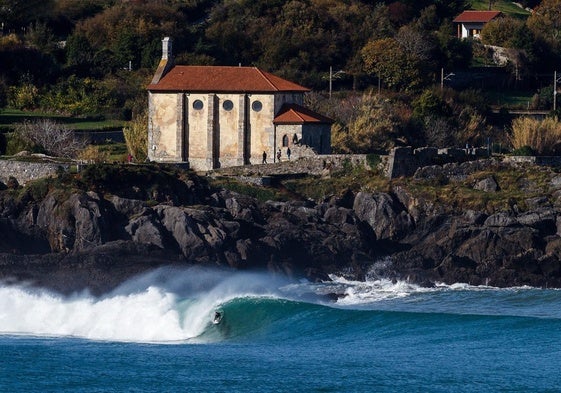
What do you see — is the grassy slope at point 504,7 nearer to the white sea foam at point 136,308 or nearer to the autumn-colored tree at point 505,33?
the autumn-colored tree at point 505,33

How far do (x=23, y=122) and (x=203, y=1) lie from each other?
1283 inches

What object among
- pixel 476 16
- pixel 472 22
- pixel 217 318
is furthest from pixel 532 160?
pixel 476 16

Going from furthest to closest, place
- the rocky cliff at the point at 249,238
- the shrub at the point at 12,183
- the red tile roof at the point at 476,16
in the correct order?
1. the red tile roof at the point at 476,16
2. the shrub at the point at 12,183
3. the rocky cliff at the point at 249,238

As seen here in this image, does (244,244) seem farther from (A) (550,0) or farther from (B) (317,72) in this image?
(A) (550,0)

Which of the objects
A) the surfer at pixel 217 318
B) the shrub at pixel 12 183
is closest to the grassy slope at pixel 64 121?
the shrub at pixel 12 183

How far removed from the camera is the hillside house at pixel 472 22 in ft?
381

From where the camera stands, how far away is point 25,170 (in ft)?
226

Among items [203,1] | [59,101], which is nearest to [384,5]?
[203,1]

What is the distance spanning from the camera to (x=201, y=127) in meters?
76.6

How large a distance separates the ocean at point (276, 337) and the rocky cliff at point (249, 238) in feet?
2.93

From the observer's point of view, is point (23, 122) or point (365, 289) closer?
point (365, 289)

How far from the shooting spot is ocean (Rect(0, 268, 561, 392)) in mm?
46656

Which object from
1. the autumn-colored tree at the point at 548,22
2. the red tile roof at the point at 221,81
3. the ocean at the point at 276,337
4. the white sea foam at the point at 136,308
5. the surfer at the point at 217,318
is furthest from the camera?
the autumn-colored tree at the point at 548,22

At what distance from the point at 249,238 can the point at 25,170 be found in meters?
8.88
